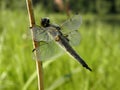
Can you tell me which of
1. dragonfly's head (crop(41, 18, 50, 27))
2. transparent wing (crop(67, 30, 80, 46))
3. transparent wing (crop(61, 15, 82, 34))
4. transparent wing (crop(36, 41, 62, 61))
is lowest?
transparent wing (crop(36, 41, 62, 61))

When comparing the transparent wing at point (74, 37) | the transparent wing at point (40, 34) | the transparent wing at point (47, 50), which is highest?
the transparent wing at point (40, 34)

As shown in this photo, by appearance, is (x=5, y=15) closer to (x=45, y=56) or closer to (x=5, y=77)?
(x=5, y=77)

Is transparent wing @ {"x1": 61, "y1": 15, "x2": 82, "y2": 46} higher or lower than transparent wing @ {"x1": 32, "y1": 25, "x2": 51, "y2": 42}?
below

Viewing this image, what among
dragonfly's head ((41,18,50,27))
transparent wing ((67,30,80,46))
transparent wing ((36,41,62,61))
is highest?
dragonfly's head ((41,18,50,27))
